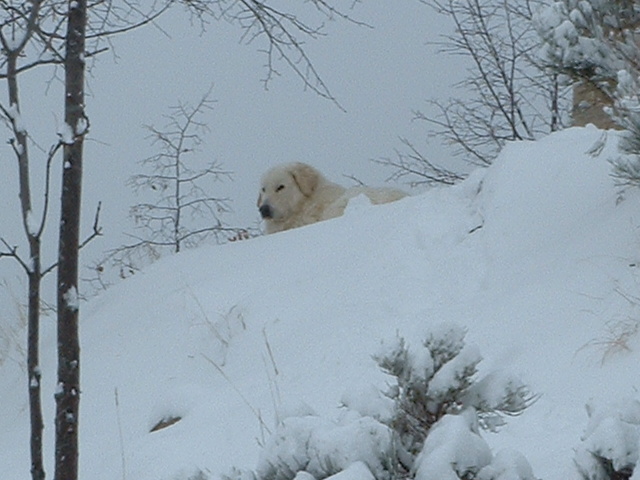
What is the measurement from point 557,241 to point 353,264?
1.63 meters

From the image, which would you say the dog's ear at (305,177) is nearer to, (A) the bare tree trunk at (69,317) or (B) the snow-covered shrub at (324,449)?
(A) the bare tree trunk at (69,317)

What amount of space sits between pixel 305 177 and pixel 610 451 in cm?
1075

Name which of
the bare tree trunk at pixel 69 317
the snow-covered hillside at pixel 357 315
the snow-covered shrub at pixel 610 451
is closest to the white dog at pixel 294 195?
the snow-covered hillside at pixel 357 315

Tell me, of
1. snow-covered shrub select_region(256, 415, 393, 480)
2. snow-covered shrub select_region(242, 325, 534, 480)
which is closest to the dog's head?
snow-covered shrub select_region(242, 325, 534, 480)

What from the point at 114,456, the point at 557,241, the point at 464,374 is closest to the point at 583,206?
the point at 557,241

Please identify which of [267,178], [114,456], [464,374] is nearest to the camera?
[464,374]

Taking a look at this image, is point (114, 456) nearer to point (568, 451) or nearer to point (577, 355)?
point (577, 355)

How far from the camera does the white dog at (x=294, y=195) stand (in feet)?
43.0

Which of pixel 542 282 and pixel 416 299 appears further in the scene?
pixel 416 299

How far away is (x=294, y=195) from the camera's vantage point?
43.1ft

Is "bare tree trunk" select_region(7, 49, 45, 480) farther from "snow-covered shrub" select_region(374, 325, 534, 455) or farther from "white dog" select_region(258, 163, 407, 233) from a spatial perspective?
"white dog" select_region(258, 163, 407, 233)

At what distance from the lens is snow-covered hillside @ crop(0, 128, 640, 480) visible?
6195mm

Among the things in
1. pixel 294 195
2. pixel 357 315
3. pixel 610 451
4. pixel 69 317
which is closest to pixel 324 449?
pixel 610 451

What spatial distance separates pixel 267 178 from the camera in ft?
43.9
